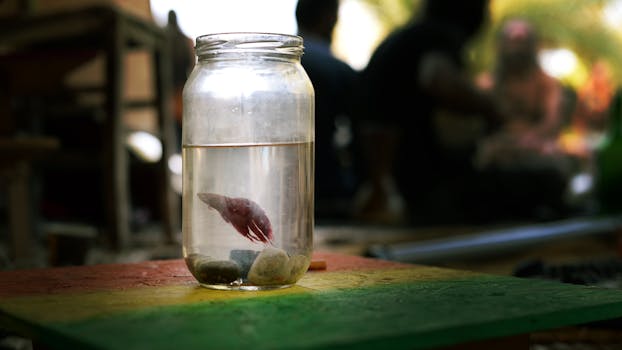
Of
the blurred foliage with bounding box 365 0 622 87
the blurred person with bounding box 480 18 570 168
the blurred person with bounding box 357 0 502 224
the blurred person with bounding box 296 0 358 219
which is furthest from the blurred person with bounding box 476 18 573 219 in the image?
the blurred foliage with bounding box 365 0 622 87

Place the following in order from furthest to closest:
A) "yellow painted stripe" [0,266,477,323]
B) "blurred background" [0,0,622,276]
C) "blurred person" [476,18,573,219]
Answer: "blurred person" [476,18,573,219], "blurred background" [0,0,622,276], "yellow painted stripe" [0,266,477,323]

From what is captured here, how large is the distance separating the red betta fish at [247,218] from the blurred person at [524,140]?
10.1 feet

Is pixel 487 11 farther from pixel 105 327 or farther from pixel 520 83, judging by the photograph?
pixel 105 327

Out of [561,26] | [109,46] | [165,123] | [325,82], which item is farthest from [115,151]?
[561,26]

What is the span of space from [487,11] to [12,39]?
2060mm

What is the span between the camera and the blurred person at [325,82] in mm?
3555

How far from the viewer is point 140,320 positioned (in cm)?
62

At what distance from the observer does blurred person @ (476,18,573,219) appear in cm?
383

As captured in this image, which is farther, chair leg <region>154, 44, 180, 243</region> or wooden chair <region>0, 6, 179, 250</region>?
chair leg <region>154, 44, 180, 243</region>

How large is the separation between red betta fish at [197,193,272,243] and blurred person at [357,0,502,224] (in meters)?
2.79

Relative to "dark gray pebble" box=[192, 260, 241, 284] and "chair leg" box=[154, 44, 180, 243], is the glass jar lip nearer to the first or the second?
"dark gray pebble" box=[192, 260, 241, 284]

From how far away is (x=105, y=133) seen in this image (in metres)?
2.83

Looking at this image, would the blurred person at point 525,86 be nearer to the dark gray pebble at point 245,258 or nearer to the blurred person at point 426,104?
the blurred person at point 426,104

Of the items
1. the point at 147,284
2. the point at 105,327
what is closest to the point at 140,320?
the point at 105,327
